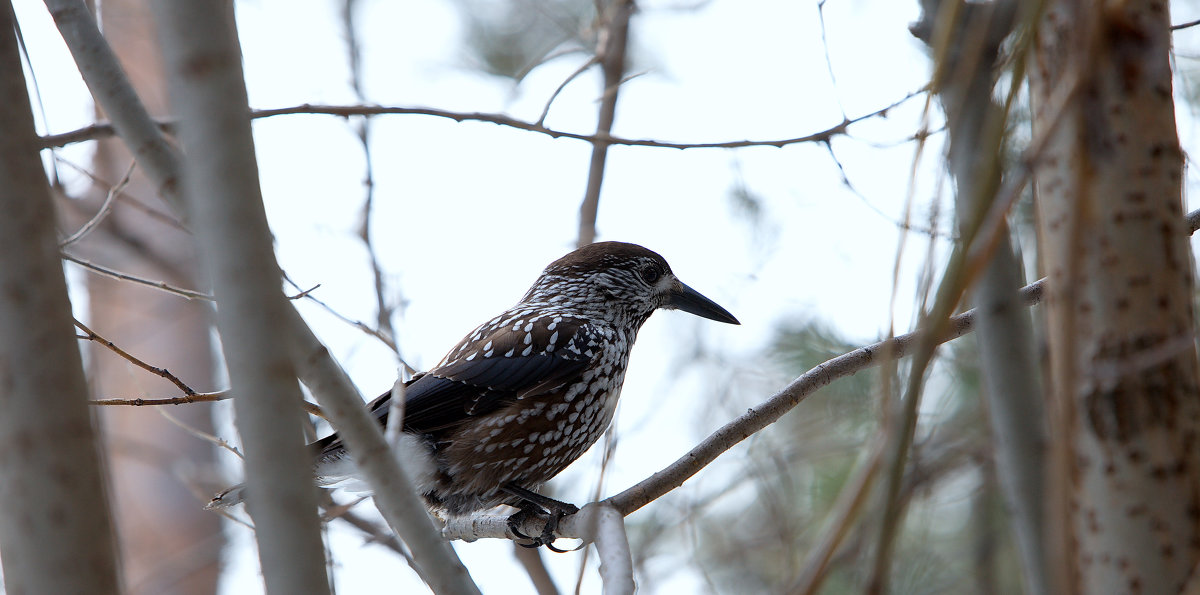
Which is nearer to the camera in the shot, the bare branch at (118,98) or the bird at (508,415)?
the bare branch at (118,98)

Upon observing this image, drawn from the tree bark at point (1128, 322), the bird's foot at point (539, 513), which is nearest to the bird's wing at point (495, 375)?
the bird's foot at point (539, 513)

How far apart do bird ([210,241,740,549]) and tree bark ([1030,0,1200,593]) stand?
222 cm

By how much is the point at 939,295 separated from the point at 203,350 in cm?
771

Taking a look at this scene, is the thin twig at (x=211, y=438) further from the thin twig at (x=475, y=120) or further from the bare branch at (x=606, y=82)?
the bare branch at (x=606, y=82)

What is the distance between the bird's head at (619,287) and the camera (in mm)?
4227

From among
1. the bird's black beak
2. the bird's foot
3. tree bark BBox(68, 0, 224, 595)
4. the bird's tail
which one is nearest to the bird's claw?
the bird's foot

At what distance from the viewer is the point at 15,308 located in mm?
1269

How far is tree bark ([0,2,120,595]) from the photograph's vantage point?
1.22 metres

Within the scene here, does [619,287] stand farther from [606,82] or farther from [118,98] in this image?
[118,98]

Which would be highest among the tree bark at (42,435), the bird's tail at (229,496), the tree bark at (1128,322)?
the bird's tail at (229,496)

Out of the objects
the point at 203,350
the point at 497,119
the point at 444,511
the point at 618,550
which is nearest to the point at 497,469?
the point at 444,511

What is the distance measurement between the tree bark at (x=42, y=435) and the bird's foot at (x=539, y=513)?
1.98 m

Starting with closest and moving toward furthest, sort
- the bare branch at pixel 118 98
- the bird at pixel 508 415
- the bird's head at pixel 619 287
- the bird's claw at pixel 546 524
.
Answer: the bare branch at pixel 118 98
the bird's claw at pixel 546 524
the bird at pixel 508 415
the bird's head at pixel 619 287

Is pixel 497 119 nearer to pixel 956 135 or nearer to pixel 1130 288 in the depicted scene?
pixel 956 135
